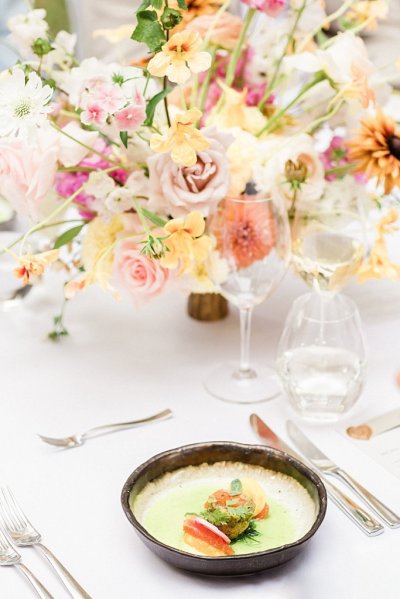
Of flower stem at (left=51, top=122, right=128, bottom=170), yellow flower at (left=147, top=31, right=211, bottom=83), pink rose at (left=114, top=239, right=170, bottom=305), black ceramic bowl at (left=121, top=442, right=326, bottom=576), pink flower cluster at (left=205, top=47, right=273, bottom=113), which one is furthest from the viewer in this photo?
pink flower cluster at (left=205, top=47, right=273, bottom=113)

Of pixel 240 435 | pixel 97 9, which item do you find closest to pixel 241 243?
pixel 240 435

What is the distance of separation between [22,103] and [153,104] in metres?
0.16

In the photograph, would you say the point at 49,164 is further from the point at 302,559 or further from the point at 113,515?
the point at 302,559

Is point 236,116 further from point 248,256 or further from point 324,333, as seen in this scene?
point 324,333

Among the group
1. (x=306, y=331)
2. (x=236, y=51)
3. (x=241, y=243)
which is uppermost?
(x=236, y=51)

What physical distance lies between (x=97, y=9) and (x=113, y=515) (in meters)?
2.09

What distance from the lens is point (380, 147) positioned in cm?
110

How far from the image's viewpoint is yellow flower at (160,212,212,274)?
0.89m

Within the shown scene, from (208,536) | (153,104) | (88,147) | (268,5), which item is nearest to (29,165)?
(88,147)

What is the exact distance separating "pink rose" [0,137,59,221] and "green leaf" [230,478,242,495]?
44 cm

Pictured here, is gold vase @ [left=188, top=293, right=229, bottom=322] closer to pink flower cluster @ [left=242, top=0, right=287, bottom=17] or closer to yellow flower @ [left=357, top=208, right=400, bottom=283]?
yellow flower @ [left=357, top=208, right=400, bottom=283]

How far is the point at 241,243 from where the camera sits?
3.36 ft

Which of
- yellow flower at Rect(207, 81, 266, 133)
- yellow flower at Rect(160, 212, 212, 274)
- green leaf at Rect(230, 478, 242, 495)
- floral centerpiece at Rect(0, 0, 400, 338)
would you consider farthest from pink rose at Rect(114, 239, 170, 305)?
green leaf at Rect(230, 478, 242, 495)

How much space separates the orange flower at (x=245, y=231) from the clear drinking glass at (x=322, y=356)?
0.28ft
